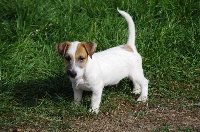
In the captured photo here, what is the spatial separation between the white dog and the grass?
0.22 m

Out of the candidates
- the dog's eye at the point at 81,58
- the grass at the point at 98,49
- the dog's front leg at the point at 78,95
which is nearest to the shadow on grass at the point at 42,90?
the grass at the point at 98,49

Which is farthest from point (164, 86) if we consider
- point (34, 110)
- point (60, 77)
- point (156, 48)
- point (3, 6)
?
point (3, 6)

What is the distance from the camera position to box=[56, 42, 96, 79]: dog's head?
5148mm

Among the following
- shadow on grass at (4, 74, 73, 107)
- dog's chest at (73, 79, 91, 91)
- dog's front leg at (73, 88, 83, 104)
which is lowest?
shadow on grass at (4, 74, 73, 107)

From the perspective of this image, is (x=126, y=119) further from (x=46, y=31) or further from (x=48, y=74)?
(x=46, y=31)

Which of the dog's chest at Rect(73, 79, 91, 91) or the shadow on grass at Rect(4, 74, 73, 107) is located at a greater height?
the dog's chest at Rect(73, 79, 91, 91)

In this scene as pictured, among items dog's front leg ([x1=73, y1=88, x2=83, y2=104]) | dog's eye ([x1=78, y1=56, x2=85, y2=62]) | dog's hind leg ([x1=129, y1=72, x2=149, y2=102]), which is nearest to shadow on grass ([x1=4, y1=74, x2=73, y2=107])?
dog's front leg ([x1=73, y1=88, x2=83, y2=104])

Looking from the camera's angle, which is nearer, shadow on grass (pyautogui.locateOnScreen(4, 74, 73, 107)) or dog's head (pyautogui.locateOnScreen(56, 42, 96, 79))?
dog's head (pyautogui.locateOnScreen(56, 42, 96, 79))

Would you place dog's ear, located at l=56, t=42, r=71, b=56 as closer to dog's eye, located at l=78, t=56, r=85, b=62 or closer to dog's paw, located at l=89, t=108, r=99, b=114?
dog's eye, located at l=78, t=56, r=85, b=62

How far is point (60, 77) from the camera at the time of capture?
6.48 meters

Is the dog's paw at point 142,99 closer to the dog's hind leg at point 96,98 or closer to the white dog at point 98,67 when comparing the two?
the white dog at point 98,67

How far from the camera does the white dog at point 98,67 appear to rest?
5.20 metres

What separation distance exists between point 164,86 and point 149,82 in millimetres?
218

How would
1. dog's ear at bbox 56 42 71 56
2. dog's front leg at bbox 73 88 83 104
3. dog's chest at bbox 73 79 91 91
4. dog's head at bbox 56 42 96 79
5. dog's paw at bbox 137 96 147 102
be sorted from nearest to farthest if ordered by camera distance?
1. dog's head at bbox 56 42 96 79
2. dog's ear at bbox 56 42 71 56
3. dog's chest at bbox 73 79 91 91
4. dog's front leg at bbox 73 88 83 104
5. dog's paw at bbox 137 96 147 102
